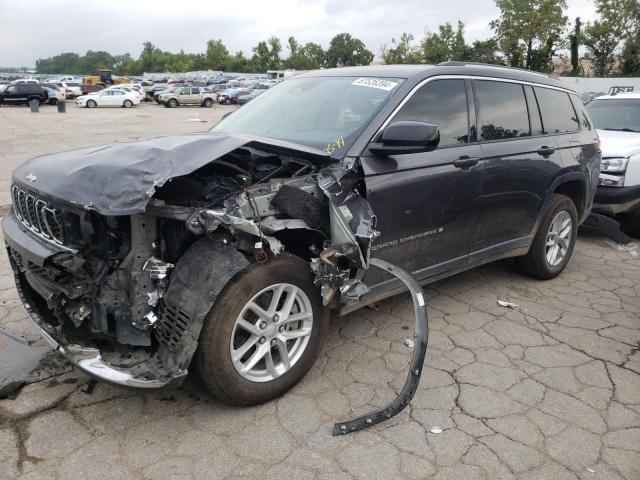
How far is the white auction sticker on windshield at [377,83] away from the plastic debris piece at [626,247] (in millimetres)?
4158

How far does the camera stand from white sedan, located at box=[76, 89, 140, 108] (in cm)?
3631

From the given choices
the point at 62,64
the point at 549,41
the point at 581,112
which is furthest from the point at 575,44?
the point at 62,64

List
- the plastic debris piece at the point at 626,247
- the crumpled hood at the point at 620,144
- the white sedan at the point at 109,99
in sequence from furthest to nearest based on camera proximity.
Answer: the white sedan at the point at 109,99 → the crumpled hood at the point at 620,144 → the plastic debris piece at the point at 626,247

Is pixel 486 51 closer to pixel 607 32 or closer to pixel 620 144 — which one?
pixel 607 32

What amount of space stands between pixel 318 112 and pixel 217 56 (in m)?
126

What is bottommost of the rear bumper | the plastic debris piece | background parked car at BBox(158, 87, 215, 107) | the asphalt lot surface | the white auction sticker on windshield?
the asphalt lot surface

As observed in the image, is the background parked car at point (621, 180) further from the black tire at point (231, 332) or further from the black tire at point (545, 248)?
the black tire at point (231, 332)

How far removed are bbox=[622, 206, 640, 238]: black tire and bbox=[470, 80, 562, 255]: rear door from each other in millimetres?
2725

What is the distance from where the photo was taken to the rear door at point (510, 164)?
159 inches

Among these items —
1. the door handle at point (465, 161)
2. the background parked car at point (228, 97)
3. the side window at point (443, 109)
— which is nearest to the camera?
the side window at point (443, 109)

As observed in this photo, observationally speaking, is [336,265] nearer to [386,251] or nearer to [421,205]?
[386,251]

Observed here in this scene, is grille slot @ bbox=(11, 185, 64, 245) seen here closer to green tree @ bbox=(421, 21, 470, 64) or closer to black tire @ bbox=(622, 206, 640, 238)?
black tire @ bbox=(622, 206, 640, 238)

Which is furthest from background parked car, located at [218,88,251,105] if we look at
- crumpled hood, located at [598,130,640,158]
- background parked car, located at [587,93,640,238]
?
background parked car, located at [587,93,640,238]

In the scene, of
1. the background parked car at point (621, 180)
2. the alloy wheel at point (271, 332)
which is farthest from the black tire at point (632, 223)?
the alloy wheel at point (271, 332)
